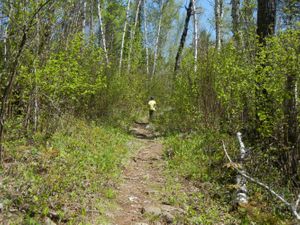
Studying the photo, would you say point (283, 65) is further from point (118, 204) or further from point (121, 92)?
point (121, 92)

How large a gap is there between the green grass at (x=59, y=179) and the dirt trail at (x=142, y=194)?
0.79 ft

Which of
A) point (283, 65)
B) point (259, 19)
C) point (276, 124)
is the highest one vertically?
point (259, 19)

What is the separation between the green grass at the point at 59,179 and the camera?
4.50 meters

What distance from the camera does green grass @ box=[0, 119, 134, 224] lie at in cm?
450

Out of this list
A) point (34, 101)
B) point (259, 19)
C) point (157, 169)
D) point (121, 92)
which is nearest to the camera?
point (34, 101)

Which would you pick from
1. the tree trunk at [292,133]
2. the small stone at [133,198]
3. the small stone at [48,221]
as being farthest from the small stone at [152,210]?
the tree trunk at [292,133]

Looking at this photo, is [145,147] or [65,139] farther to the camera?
[145,147]

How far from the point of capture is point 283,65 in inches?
242

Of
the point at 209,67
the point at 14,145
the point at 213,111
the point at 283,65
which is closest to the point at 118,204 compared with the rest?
the point at 14,145

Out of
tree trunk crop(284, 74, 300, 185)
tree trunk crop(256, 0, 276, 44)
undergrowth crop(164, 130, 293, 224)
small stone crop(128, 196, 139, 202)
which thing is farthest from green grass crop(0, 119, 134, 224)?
tree trunk crop(256, 0, 276, 44)

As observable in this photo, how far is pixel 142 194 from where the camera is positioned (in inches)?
243

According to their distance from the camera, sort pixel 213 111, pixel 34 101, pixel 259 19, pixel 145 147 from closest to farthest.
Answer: pixel 34 101, pixel 259 19, pixel 213 111, pixel 145 147

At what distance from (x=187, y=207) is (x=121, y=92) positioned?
754 centimetres

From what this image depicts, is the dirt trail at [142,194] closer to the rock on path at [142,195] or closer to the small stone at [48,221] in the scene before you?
the rock on path at [142,195]
